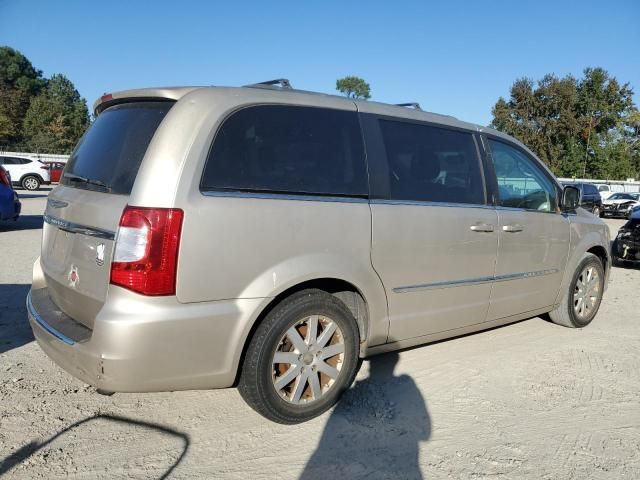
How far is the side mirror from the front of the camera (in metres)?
4.66

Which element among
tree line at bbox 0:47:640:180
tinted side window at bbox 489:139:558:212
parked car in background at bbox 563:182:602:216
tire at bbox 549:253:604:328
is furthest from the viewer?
tree line at bbox 0:47:640:180

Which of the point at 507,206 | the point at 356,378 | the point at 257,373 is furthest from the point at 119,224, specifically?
the point at 507,206

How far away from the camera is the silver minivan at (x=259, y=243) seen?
2.46 m

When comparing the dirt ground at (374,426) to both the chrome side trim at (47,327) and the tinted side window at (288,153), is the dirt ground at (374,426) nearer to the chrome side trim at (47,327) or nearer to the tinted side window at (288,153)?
the chrome side trim at (47,327)

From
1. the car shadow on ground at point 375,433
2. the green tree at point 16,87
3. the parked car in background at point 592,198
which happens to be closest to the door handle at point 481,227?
the car shadow on ground at point 375,433

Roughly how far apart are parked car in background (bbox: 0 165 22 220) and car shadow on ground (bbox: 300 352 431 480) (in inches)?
357

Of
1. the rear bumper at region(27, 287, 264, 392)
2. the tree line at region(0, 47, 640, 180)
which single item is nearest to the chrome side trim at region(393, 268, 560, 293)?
the rear bumper at region(27, 287, 264, 392)

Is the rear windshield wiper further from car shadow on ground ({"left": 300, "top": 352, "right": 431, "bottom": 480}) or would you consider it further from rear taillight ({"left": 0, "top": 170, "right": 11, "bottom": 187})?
rear taillight ({"left": 0, "top": 170, "right": 11, "bottom": 187})

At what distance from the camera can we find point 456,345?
14.6 ft

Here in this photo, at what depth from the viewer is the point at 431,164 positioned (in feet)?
12.0

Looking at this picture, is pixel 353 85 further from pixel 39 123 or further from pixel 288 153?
pixel 288 153

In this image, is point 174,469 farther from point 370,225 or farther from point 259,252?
point 370,225

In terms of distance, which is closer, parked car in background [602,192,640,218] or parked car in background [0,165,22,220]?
parked car in background [0,165,22,220]

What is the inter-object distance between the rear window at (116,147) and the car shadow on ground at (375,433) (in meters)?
1.74
